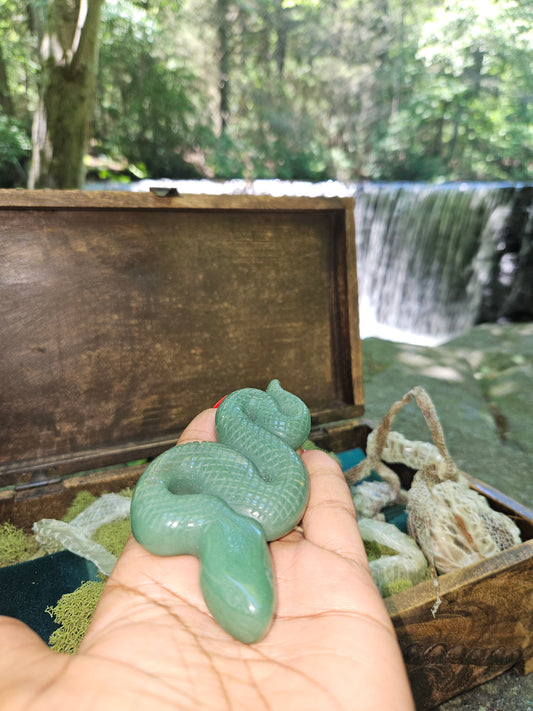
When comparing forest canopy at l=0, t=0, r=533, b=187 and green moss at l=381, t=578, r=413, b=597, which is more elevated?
forest canopy at l=0, t=0, r=533, b=187

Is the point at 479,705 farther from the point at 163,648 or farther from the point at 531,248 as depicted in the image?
the point at 531,248

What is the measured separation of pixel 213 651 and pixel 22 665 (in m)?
0.35

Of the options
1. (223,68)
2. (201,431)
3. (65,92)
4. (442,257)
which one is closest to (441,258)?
(442,257)

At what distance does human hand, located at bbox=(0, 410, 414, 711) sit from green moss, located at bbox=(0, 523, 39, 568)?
89 centimetres

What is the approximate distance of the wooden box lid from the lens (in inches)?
69.2

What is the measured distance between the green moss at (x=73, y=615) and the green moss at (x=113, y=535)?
153 mm

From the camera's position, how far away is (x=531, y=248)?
6.78 meters

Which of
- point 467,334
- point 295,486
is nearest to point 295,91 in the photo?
point 467,334

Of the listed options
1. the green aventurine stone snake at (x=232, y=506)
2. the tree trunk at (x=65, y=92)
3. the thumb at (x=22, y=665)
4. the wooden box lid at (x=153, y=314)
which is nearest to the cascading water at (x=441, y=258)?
the tree trunk at (x=65, y=92)

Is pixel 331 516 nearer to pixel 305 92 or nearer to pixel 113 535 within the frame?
pixel 113 535

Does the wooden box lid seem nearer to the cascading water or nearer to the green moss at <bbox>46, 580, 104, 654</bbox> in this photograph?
the green moss at <bbox>46, 580, 104, 654</bbox>

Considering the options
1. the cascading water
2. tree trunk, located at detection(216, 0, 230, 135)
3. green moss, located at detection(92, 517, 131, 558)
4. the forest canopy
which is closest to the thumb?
green moss, located at detection(92, 517, 131, 558)

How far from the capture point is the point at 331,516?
1.21 meters

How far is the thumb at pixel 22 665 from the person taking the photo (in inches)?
29.4
